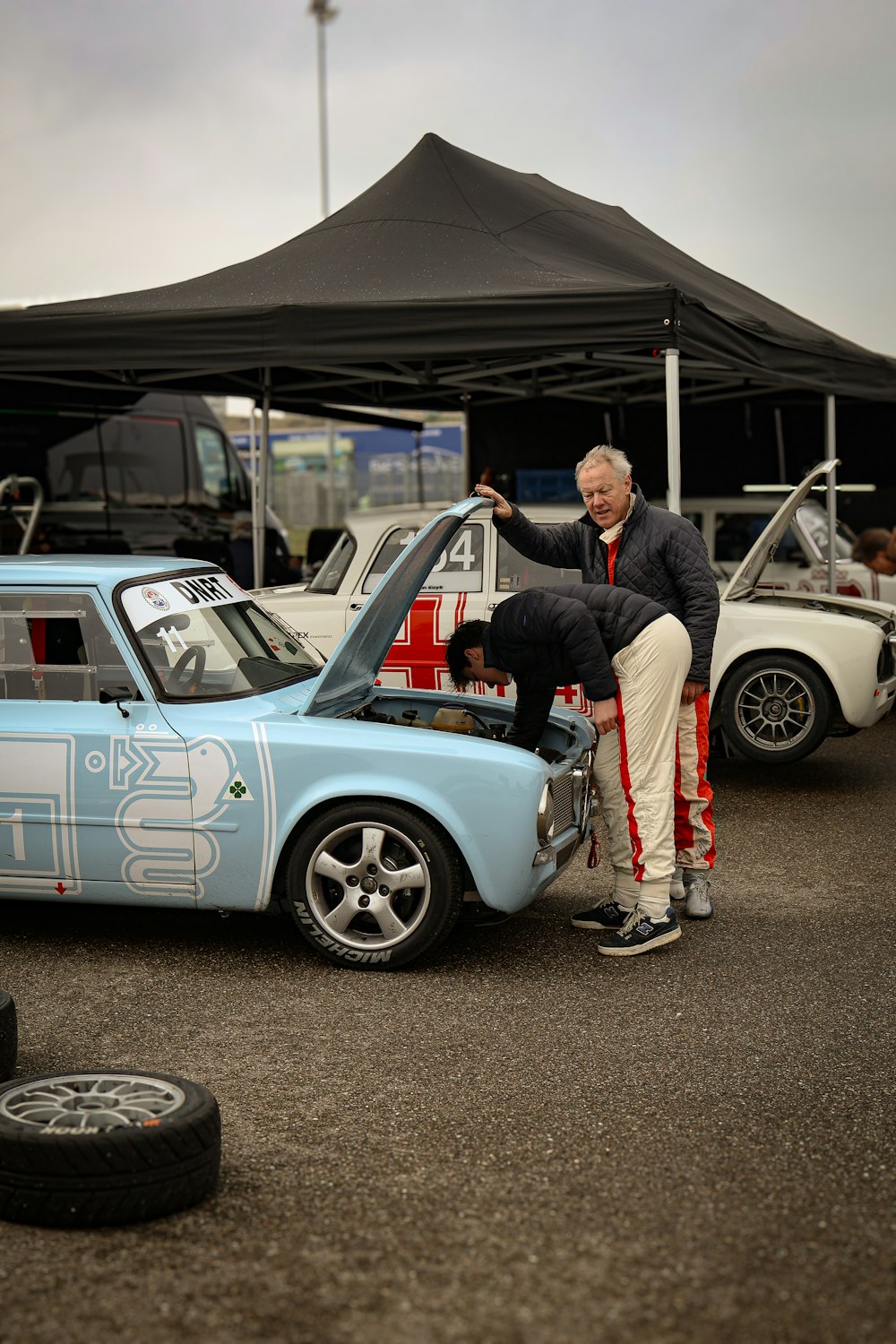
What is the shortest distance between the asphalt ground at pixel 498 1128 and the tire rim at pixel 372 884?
0.18 metres

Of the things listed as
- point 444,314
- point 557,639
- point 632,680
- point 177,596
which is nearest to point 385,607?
point 557,639

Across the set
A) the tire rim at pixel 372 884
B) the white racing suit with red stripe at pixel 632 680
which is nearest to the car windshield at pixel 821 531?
the white racing suit with red stripe at pixel 632 680

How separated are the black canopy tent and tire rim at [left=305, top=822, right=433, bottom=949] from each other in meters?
3.74

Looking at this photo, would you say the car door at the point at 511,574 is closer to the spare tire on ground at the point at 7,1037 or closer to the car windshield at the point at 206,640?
the car windshield at the point at 206,640

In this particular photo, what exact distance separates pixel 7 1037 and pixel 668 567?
291cm

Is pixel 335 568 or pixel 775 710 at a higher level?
pixel 335 568

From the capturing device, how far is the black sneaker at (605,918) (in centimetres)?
518

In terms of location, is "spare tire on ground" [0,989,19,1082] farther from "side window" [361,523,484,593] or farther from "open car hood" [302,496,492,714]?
"side window" [361,523,484,593]

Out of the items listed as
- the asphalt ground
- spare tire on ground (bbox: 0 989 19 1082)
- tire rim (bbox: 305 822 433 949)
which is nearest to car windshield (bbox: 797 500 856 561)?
the asphalt ground

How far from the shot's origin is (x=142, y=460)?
1289 centimetres

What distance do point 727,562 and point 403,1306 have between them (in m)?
8.52

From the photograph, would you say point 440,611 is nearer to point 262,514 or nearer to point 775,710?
point 775,710

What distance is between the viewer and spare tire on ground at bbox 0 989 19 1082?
3.54 metres

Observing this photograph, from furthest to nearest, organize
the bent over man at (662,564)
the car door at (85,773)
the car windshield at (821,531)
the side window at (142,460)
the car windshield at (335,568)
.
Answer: the side window at (142,460) → the car windshield at (821,531) → the car windshield at (335,568) → the bent over man at (662,564) → the car door at (85,773)
